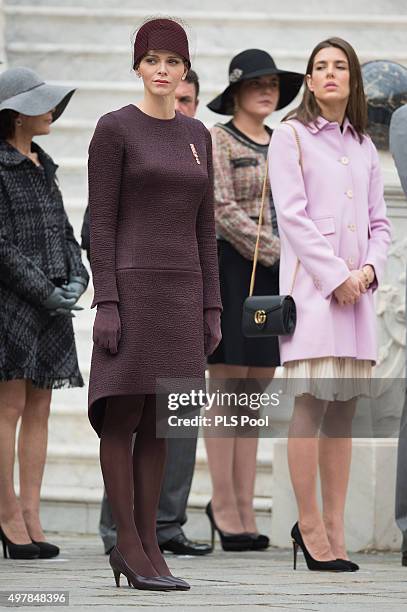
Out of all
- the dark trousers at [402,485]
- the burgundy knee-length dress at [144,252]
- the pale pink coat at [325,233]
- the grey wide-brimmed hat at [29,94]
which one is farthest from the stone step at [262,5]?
the burgundy knee-length dress at [144,252]

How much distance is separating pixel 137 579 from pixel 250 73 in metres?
2.68

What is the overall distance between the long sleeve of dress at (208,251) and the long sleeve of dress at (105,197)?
0.28 meters

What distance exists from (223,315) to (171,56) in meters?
1.88

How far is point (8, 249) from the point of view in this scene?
5695 millimetres

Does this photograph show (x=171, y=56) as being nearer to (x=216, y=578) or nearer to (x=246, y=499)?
(x=216, y=578)

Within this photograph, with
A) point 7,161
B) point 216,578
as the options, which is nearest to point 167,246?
point 216,578

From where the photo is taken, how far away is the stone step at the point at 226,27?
927 centimetres

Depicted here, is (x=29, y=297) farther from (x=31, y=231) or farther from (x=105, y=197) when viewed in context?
(x=105, y=197)

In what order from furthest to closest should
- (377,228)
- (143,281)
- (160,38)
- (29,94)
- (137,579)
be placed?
(29,94) → (377,228) → (160,38) → (143,281) → (137,579)

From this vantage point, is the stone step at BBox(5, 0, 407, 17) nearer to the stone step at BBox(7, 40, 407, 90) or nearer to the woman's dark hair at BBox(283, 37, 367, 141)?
the stone step at BBox(7, 40, 407, 90)

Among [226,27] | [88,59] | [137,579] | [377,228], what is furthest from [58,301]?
[226,27]

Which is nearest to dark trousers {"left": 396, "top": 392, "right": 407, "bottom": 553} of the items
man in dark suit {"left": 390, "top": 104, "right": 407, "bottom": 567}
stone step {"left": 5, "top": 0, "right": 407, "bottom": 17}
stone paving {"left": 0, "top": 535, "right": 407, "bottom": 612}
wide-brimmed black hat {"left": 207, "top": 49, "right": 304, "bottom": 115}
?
man in dark suit {"left": 390, "top": 104, "right": 407, "bottom": 567}

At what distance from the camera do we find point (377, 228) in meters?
5.42

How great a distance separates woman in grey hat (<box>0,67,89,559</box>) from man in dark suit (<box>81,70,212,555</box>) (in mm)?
172
